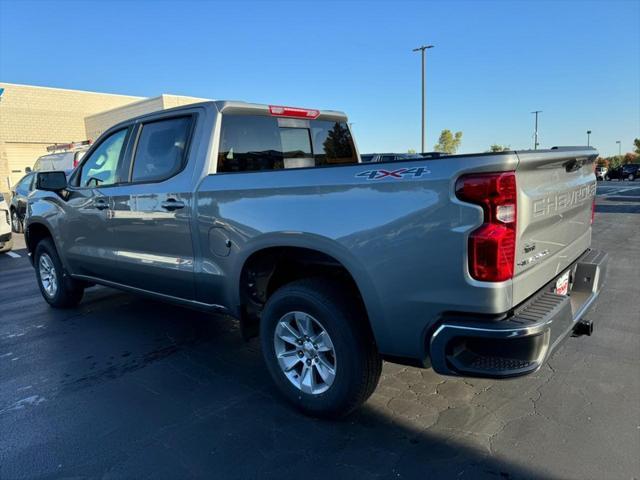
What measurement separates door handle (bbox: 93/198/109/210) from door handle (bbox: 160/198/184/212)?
97cm

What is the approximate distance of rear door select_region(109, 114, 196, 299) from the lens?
3.68 m

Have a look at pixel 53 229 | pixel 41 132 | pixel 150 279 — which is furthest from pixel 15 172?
pixel 150 279

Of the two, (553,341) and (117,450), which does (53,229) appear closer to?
(117,450)

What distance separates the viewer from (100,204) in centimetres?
448

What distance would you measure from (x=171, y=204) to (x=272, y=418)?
176 cm

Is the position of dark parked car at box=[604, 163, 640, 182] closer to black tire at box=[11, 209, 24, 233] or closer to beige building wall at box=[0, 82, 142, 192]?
beige building wall at box=[0, 82, 142, 192]

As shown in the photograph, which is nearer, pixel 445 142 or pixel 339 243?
pixel 339 243

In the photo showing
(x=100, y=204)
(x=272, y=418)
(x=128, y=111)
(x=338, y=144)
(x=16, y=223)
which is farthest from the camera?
(x=128, y=111)

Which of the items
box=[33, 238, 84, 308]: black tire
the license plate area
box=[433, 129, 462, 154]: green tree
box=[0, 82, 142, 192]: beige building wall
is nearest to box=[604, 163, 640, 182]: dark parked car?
box=[433, 129, 462, 154]: green tree

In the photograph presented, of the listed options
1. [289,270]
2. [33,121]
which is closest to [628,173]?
[33,121]

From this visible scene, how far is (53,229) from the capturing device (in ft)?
17.4

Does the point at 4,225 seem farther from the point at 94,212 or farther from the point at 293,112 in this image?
the point at 293,112

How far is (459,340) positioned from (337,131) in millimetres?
3036

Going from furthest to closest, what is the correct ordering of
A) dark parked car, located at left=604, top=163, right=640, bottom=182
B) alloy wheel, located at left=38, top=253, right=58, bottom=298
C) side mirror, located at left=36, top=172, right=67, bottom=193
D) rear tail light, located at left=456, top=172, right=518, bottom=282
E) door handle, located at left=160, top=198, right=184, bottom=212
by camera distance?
1. dark parked car, located at left=604, top=163, right=640, bottom=182
2. alloy wheel, located at left=38, top=253, right=58, bottom=298
3. side mirror, located at left=36, top=172, right=67, bottom=193
4. door handle, located at left=160, top=198, right=184, bottom=212
5. rear tail light, located at left=456, top=172, right=518, bottom=282
